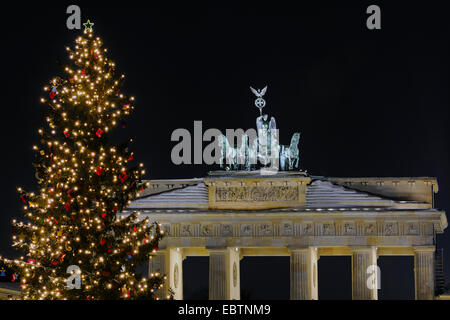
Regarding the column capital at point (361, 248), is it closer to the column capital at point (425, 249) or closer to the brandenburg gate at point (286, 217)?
the brandenburg gate at point (286, 217)

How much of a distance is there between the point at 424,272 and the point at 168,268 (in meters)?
11.9

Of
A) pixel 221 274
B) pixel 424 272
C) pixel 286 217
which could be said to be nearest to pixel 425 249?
pixel 424 272

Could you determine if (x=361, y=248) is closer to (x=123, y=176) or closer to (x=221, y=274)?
(x=221, y=274)

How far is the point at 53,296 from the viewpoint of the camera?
24.6 meters

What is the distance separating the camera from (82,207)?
980 inches

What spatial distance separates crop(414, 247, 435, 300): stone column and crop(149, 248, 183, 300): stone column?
11261mm

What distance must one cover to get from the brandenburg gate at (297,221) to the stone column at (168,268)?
1.9 inches

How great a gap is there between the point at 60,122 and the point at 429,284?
23220mm

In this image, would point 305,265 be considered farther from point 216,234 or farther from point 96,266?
point 96,266

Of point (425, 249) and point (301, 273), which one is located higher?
point (425, 249)

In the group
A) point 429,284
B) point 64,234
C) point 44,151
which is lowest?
point 429,284

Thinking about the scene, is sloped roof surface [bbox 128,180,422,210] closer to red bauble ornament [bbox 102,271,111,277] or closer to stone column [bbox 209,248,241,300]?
stone column [bbox 209,248,241,300]

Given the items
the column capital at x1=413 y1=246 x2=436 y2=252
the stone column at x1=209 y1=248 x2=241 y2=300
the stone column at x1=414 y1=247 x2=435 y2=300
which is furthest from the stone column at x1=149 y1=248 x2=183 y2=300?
the column capital at x1=413 y1=246 x2=436 y2=252
